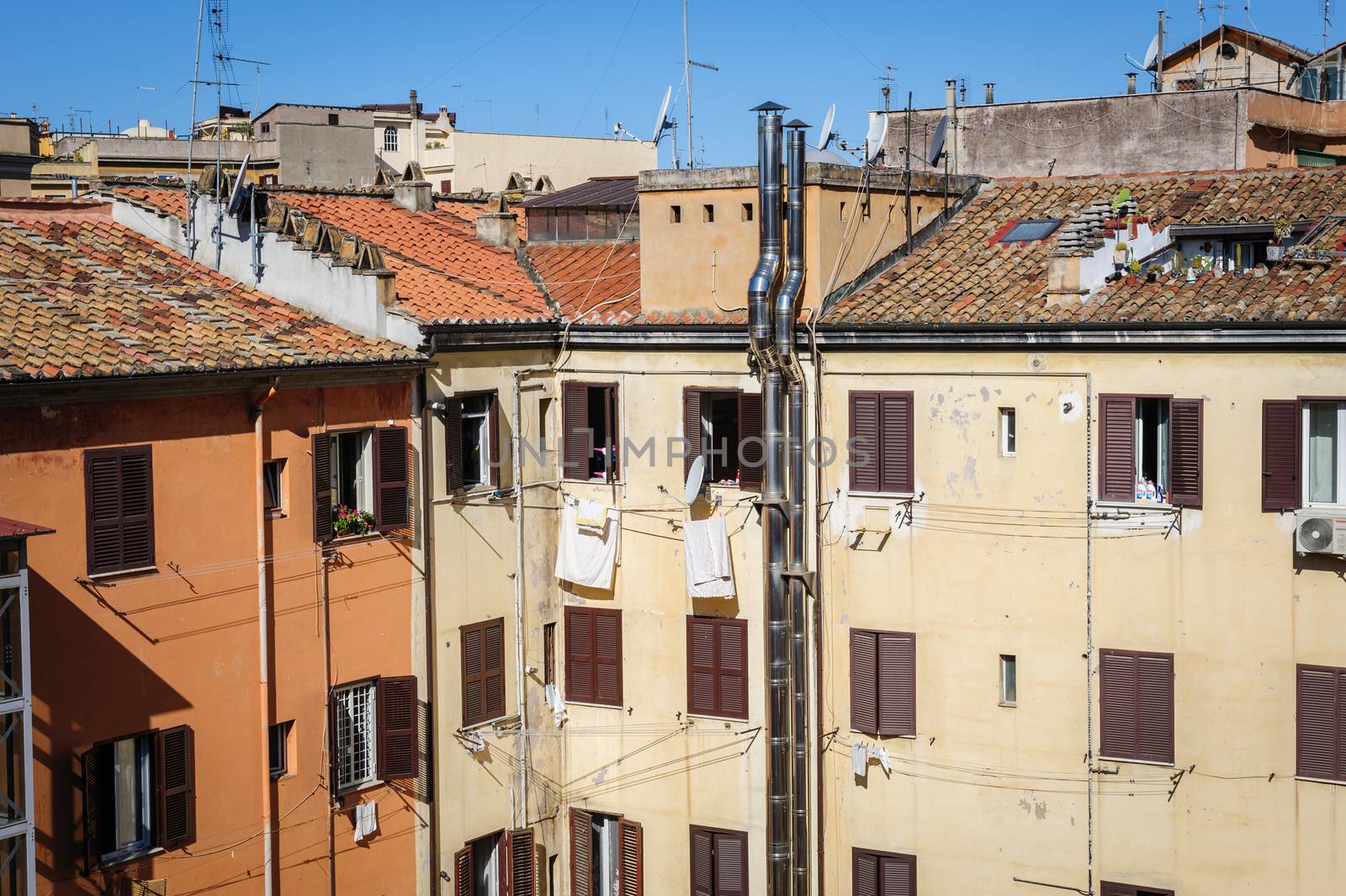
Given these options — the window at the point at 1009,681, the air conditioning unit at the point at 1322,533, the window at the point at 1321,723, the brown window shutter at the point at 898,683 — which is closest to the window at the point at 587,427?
the brown window shutter at the point at 898,683

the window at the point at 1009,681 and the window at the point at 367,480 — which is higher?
the window at the point at 367,480

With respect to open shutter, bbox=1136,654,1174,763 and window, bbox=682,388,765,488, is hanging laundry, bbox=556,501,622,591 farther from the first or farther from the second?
open shutter, bbox=1136,654,1174,763

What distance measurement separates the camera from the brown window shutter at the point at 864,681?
25.8m

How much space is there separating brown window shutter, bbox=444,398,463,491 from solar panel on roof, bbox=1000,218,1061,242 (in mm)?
10145

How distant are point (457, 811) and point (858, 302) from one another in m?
10.9

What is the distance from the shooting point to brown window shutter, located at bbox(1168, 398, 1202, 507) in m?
23.4

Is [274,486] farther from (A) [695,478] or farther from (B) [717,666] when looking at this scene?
(B) [717,666]

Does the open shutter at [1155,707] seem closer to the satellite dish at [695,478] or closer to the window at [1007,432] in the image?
the window at [1007,432]

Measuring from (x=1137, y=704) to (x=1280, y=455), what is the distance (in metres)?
4.32

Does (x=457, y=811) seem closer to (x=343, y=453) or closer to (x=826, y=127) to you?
(x=343, y=453)

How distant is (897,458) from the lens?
2559 cm

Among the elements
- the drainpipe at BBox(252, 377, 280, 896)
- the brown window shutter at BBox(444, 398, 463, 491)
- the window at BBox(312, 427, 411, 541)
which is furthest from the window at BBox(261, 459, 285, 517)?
the brown window shutter at BBox(444, 398, 463, 491)

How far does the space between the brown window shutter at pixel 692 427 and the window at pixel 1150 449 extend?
665cm

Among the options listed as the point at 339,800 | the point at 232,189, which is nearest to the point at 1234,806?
the point at 339,800
